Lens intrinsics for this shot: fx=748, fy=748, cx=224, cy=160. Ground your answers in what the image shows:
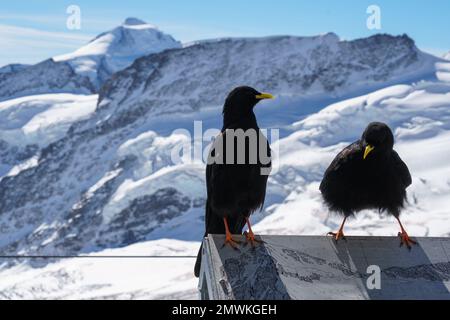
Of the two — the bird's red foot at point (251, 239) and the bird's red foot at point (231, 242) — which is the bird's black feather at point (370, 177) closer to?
the bird's red foot at point (251, 239)

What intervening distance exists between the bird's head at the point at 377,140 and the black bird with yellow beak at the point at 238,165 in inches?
43.3

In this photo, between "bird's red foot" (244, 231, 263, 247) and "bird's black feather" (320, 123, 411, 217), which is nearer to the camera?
"bird's red foot" (244, 231, 263, 247)

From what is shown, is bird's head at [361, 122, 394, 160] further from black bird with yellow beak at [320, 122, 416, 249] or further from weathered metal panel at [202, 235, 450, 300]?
weathered metal panel at [202, 235, 450, 300]

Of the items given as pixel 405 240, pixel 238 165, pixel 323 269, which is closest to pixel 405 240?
pixel 405 240

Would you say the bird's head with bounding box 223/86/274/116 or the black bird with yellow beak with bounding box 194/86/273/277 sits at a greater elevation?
the bird's head with bounding box 223/86/274/116

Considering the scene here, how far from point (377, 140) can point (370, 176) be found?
49cm

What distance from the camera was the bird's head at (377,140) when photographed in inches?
320

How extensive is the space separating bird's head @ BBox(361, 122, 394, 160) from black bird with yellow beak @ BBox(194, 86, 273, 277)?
1.10 metres

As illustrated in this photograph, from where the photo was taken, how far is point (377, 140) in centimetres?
817

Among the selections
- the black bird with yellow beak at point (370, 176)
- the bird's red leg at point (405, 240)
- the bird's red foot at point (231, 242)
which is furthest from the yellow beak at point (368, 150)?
the bird's red foot at point (231, 242)

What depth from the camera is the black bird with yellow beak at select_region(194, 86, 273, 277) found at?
833cm

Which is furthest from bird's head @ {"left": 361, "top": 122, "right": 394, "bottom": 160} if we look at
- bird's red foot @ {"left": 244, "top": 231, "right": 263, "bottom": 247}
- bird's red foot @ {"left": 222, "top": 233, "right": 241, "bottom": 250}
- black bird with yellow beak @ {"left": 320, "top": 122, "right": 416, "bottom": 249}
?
bird's red foot @ {"left": 222, "top": 233, "right": 241, "bottom": 250}
